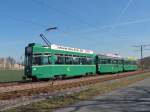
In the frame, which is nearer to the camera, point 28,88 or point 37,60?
point 28,88

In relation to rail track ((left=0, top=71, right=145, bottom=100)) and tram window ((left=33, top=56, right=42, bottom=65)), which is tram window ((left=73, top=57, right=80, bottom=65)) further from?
rail track ((left=0, top=71, right=145, bottom=100))

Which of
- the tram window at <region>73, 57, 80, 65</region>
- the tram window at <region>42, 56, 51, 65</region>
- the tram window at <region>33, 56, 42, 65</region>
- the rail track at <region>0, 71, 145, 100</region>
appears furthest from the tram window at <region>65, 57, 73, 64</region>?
the rail track at <region>0, 71, 145, 100</region>

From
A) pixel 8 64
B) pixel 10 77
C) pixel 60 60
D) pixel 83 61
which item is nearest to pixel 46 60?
pixel 60 60

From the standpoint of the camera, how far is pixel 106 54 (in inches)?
1873

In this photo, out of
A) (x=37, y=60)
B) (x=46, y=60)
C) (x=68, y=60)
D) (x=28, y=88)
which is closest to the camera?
(x=28, y=88)

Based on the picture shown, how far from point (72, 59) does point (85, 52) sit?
4.61 m

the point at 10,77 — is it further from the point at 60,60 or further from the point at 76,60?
the point at 60,60

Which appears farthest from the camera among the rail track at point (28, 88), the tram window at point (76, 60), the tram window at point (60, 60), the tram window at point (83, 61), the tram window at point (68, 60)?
the tram window at point (83, 61)

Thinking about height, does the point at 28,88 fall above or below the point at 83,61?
below

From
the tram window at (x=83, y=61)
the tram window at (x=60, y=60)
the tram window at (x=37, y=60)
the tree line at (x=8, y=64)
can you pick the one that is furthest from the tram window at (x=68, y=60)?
the tree line at (x=8, y=64)

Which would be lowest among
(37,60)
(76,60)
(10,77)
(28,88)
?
(28,88)

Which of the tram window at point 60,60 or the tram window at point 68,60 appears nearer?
the tram window at point 60,60

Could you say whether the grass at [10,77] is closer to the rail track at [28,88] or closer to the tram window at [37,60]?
the tram window at [37,60]

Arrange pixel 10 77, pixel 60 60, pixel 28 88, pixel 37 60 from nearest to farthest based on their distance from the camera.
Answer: pixel 28 88, pixel 37 60, pixel 60 60, pixel 10 77
